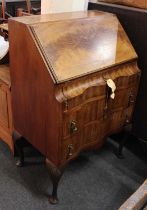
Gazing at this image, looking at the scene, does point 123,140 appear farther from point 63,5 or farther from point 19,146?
point 63,5

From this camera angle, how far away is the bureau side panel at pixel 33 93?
1.28m

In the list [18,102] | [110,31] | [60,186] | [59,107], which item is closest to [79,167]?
[60,186]

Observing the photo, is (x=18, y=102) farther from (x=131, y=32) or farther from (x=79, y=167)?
(x=131, y=32)

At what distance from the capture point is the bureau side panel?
128cm

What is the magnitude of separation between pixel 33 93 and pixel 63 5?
0.84 metres

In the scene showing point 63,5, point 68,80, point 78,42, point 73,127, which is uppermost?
point 63,5

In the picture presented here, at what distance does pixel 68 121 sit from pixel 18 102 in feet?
1.32

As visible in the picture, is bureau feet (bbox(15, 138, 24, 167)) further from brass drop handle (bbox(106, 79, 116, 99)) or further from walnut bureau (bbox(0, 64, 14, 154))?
brass drop handle (bbox(106, 79, 116, 99))

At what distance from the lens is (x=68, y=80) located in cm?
126

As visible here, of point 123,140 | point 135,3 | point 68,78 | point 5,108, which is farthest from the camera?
point 123,140

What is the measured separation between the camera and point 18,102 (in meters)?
1.56

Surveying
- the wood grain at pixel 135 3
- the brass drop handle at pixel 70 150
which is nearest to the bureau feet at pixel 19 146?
the brass drop handle at pixel 70 150

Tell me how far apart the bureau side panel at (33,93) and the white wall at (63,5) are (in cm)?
65

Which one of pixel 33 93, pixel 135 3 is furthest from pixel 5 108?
pixel 135 3
